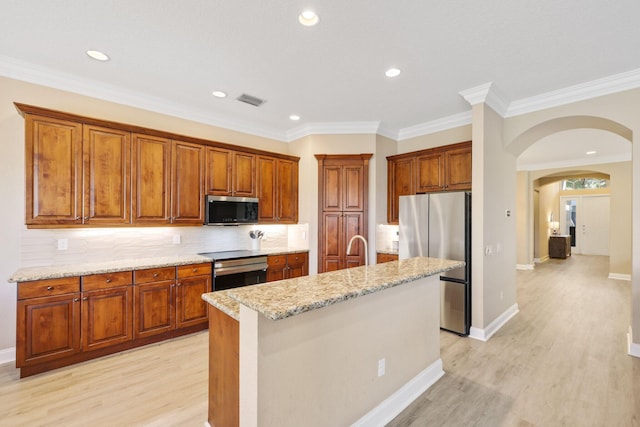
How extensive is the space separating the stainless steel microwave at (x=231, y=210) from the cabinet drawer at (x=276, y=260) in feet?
1.97

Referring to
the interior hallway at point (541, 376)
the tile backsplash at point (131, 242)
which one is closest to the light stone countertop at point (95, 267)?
the tile backsplash at point (131, 242)

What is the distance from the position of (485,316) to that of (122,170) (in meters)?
4.66

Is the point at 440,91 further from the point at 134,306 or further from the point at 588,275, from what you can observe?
the point at 588,275

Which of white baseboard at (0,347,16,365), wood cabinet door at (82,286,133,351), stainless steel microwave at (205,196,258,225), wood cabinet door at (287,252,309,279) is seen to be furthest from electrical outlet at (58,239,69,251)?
wood cabinet door at (287,252,309,279)

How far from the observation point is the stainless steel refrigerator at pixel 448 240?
3.62m

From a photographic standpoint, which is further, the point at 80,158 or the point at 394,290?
the point at 80,158

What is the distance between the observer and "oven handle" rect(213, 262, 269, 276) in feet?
12.4

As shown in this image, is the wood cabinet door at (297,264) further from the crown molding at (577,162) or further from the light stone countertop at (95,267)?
the crown molding at (577,162)

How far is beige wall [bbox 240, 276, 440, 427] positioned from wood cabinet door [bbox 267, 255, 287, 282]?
A: 2.45 metres

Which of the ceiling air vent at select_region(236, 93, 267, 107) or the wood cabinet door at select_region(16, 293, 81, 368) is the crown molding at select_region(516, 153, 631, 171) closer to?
the ceiling air vent at select_region(236, 93, 267, 107)

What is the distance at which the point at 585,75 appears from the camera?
10.2ft

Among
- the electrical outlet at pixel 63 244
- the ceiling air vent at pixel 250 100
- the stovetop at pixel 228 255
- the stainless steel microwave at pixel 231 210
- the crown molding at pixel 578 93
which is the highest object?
the ceiling air vent at pixel 250 100

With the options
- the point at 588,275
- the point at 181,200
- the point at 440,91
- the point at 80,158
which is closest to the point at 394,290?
the point at 440,91

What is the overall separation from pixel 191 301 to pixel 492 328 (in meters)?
3.81
